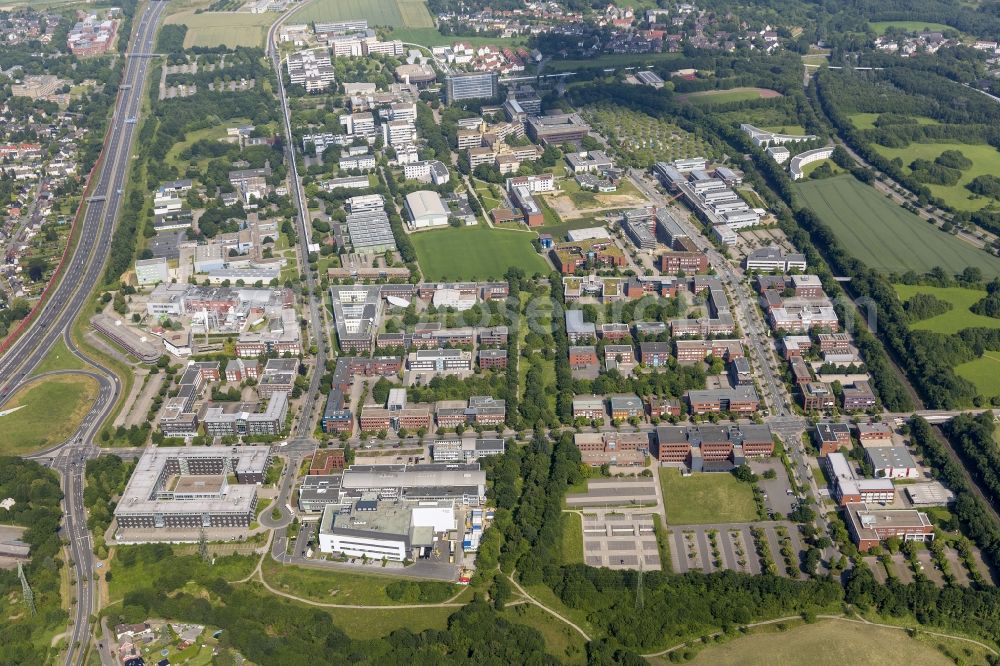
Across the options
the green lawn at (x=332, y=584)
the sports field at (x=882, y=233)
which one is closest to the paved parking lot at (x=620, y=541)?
the green lawn at (x=332, y=584)

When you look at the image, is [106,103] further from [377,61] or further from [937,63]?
[937,63]

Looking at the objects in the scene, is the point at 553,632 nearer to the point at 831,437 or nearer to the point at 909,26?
the point at 831,437

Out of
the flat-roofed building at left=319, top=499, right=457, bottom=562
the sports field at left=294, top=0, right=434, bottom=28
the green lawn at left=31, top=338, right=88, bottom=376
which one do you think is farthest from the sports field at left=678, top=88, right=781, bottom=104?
the flat-roofed building at left=319, top=499, right=457, bottom=562

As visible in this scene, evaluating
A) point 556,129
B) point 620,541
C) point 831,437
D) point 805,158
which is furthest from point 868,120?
point 620,541

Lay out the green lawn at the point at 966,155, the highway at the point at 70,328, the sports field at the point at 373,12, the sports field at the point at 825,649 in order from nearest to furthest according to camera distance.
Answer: the sports field at the point at 825,649, the highway at the point at 70,328, the green lawn at the point at 966,155, the sports field at the point at 373,12

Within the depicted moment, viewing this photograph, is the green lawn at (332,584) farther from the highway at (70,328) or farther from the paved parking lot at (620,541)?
the highway at (70,328)

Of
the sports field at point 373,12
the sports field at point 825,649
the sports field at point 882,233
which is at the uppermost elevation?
the sports field at point 825,649
